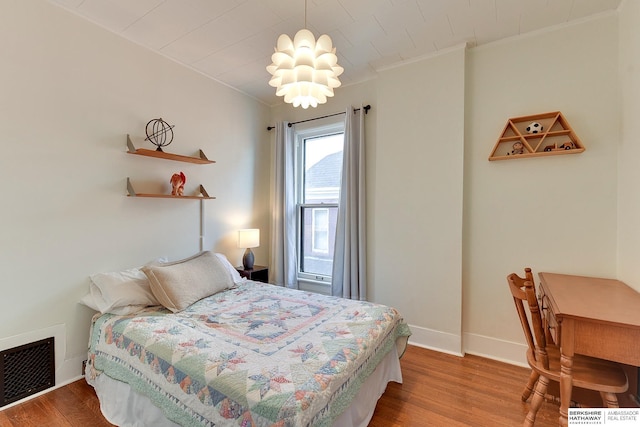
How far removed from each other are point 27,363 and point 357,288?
9.26ft

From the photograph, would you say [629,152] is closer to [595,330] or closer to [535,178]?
[535,178]

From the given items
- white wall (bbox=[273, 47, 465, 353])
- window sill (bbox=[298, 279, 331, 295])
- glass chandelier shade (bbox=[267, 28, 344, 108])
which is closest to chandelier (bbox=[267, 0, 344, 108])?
glass chandelier shade (bbox=[267, 28, 344, 108])

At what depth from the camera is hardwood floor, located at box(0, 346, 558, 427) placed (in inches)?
69.1

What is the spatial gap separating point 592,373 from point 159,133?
3.72 meters

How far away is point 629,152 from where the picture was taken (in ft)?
6.37

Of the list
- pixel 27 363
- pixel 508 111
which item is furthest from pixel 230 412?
pixel 508 111

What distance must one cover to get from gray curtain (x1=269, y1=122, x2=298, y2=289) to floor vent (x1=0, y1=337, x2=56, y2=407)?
226 cm

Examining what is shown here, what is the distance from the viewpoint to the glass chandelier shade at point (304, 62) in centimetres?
161

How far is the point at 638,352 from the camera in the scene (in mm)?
1287

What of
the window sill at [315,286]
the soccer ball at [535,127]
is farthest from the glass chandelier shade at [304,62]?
the window sill at [315,286]

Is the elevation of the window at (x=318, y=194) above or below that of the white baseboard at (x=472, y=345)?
above

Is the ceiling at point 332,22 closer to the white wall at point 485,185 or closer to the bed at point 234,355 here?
the white wall at point 485,185

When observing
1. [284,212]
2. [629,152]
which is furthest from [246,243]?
[629,152]

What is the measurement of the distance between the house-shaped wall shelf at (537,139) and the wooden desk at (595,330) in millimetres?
1213
